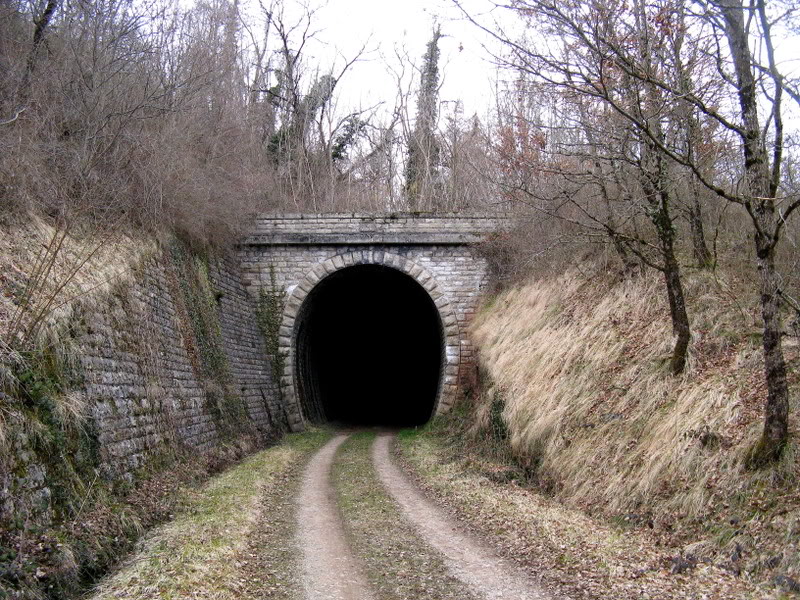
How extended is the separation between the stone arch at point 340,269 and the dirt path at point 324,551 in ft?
25.8

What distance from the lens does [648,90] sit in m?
7.23

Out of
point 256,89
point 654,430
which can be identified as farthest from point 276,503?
point 256,89

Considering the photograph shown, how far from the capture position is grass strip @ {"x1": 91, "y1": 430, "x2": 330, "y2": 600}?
18.2 ft

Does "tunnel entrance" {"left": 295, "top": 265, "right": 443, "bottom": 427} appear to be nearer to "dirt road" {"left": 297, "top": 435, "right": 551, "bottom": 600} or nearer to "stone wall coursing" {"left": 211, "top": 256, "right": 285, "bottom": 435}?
"stone wall coursing" {"left": 211, "top": 256, "right": 285, "bottom": 435}

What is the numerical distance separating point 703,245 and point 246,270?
1228 centimetres

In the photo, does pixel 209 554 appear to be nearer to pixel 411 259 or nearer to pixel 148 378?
pixel 148 378

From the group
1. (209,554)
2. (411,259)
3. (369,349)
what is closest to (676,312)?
(209,554)

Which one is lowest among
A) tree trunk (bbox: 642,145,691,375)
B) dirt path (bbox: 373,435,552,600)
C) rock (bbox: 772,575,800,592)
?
dirt path (bbox: 373,435,552,600)

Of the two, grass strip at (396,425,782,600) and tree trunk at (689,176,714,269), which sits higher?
tree trunk at (689,176,714,269)

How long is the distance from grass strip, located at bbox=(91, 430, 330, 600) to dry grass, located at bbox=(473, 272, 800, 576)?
13.4 ft

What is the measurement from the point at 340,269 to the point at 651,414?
11491 millimetres

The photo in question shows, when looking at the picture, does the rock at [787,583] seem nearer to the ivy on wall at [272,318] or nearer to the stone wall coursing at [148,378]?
the stone wall coursing at [148,378]

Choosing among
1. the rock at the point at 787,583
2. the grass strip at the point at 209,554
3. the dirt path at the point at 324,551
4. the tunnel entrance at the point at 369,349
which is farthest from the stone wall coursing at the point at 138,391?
the rock at the point at 787,583

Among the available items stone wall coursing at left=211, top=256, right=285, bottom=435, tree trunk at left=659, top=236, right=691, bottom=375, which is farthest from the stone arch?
tree trunk at left=659, top=236, right=691, bottom=375
